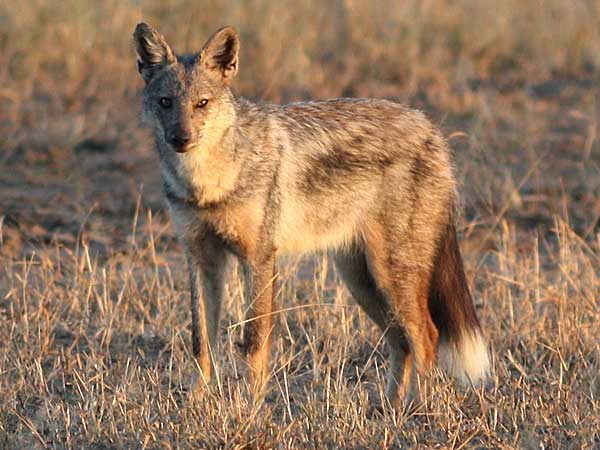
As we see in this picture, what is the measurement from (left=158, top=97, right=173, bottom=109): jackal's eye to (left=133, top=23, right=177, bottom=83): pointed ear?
8.3 inches

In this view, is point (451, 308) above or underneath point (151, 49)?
underneath

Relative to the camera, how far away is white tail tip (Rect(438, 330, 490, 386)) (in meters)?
6.16

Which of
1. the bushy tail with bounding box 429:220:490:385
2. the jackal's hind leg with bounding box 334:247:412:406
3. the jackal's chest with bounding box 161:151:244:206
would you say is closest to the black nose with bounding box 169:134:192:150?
the jackal's chest with bounding box 161:151:244:206

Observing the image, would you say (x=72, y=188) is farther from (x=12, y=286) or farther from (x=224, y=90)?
(x=224, y=90)

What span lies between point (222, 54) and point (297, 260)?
65.6 inches

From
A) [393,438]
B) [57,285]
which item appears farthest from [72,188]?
[393,438]

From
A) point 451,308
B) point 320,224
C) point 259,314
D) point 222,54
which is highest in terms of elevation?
point 222,54

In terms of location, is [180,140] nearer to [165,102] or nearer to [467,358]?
[165,102]

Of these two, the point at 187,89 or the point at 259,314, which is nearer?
the point at 187,89

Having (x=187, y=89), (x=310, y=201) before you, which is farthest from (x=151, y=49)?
(x=310, y=201)

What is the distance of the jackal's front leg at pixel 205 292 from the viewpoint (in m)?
6.09

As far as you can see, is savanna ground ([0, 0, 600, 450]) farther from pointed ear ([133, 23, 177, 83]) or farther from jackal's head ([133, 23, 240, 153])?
pointed ear ([133, 23, 177, 83])

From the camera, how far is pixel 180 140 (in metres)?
5.68

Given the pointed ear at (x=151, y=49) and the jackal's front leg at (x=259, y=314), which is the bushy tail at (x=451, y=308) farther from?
the pointed ear at (x=151, y=49)
